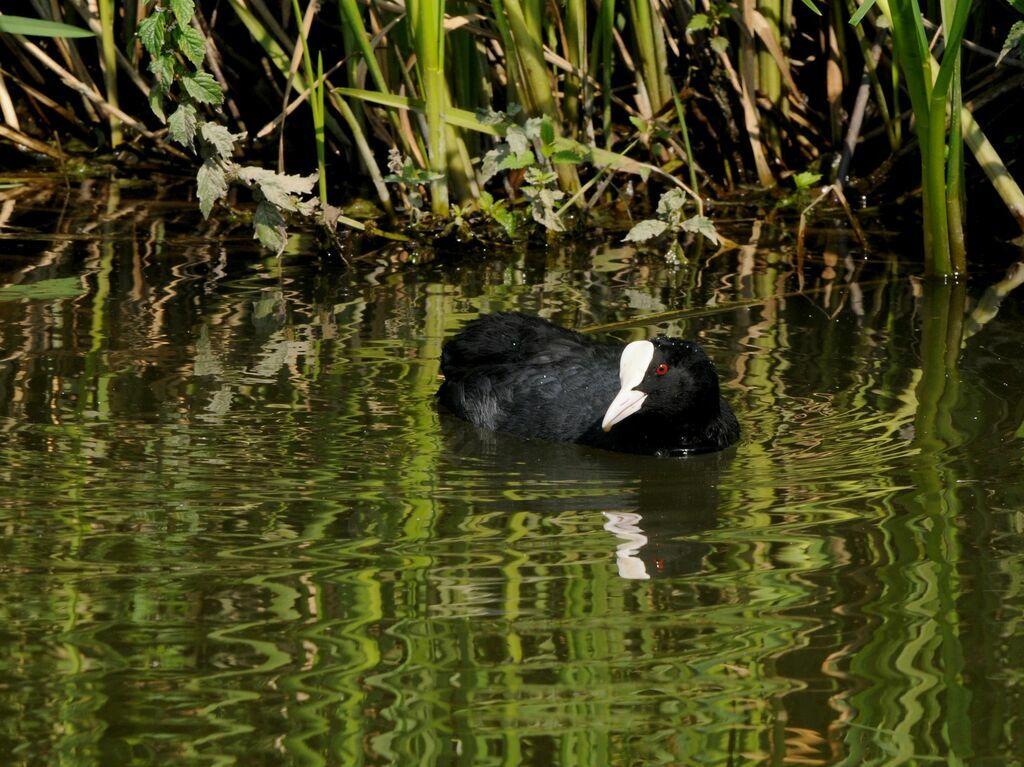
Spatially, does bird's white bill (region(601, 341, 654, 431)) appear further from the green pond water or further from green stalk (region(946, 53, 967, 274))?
green stalk (region(946, 53, 967, 274))

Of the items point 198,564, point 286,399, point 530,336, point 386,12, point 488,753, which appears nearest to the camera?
point 488,753

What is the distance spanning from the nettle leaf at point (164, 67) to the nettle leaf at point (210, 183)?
0.37m

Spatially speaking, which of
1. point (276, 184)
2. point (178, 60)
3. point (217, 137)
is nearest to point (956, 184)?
point (276, 184)

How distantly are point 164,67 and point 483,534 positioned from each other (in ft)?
6.69

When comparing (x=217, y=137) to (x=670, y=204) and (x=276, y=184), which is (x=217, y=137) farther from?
(x=670, y=204)

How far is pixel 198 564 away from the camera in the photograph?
303 cm

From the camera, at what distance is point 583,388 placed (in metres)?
4.30

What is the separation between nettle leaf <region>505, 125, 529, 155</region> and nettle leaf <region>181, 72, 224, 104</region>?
1154 millimetres

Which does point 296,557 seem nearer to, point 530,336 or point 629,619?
point 629,619

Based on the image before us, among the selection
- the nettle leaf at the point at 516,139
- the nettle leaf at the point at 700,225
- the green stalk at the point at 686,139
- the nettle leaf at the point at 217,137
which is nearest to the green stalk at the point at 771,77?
the green stalk at the point at 686,139

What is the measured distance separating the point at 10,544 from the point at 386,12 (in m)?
3.09

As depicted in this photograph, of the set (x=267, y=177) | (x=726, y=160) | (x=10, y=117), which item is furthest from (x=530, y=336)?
(x=10, y=117)

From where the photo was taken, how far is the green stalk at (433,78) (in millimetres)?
5289

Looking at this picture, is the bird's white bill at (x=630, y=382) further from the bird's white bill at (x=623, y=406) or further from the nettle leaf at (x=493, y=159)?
the nettle leaf at (x=493, y=159)
